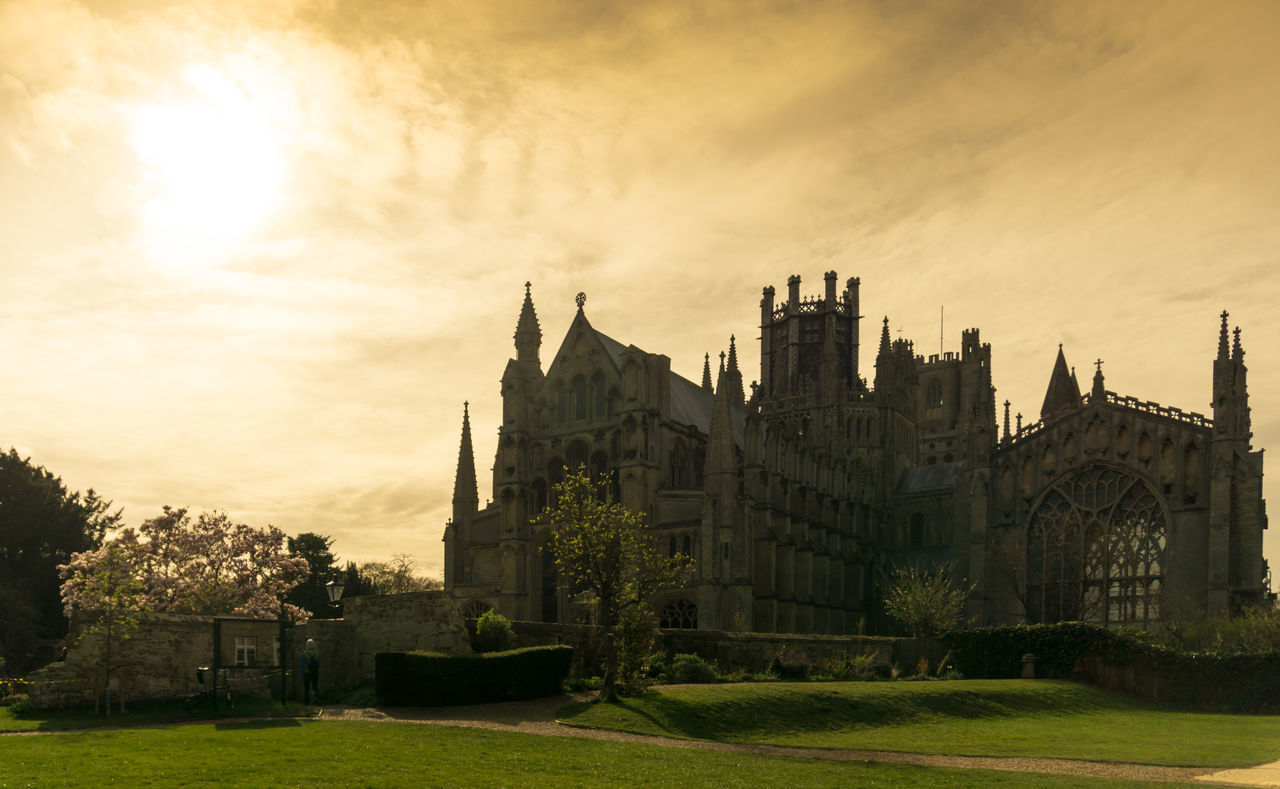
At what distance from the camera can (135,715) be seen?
1023 inches

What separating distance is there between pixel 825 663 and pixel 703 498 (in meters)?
17.7

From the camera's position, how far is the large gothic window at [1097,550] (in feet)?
186

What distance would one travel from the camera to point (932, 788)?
18.0 metres

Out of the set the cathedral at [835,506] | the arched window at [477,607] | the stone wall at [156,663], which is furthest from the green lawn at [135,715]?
the arched window at [477,607]

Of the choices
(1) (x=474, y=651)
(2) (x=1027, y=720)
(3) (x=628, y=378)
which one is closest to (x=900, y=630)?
(3) (x=628, y=378)

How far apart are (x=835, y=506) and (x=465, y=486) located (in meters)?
25.0

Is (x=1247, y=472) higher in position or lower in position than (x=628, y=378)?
lower

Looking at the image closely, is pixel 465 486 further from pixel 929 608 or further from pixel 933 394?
pixel 933 394

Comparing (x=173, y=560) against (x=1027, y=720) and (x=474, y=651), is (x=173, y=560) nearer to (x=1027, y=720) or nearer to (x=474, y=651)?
(x=474, y=651)

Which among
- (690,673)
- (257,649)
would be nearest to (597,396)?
(690,673)

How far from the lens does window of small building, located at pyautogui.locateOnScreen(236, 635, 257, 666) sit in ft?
98.6

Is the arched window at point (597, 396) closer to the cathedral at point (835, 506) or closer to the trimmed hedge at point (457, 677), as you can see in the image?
the cathedral at point (835, 506)

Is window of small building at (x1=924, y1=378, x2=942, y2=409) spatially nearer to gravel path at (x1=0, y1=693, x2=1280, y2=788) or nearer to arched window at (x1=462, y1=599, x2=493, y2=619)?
arched window at (x1=462, y1=599, x2=493, y2=619)

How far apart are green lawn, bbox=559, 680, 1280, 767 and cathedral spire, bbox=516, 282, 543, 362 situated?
3583cm
